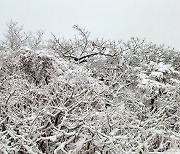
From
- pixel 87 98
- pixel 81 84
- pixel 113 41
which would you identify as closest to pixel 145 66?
pixel 81 84

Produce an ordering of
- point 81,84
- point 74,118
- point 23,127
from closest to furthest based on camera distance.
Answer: point 23,127 → point 74,118 → point 81,84

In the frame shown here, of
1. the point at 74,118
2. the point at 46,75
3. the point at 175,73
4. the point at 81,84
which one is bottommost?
the point at 74,118

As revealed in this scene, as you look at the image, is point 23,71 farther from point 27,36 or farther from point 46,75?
point 27,36

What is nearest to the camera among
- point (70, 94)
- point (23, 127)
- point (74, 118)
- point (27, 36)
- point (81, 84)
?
point (23, 127)

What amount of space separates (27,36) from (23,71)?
19.3 metres

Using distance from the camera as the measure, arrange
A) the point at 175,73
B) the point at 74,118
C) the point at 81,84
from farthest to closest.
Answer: the point at 175,73 < the point at 81,84 < the point at 74,118

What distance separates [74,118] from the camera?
236 inches

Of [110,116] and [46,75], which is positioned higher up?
[46,75]

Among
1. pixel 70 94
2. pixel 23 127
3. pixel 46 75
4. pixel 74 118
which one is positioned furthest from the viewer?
pixel 46 75

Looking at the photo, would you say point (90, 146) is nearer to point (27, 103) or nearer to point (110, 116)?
point (110, 116)

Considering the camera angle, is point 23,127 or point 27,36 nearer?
point 23,127

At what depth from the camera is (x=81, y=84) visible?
7.55 metres

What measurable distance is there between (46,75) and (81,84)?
2318 millimetres

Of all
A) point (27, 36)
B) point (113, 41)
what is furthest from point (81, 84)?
point (27, 36)
